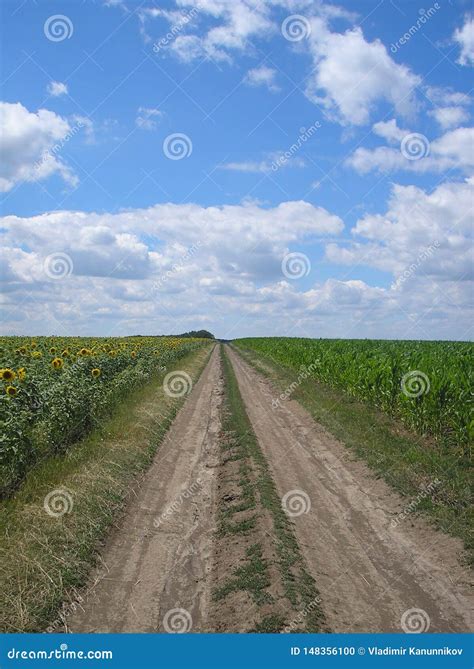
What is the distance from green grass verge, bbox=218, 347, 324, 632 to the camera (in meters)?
5.17

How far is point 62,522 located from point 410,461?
702 cm

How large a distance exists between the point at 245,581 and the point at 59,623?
80.0 inches

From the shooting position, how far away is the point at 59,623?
516 centimetres

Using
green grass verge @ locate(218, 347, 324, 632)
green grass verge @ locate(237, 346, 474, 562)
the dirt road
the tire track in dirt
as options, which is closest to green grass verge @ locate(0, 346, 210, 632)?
the dirt road

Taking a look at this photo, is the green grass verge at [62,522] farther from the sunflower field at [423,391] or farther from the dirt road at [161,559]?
the sunflower field at [423,391]

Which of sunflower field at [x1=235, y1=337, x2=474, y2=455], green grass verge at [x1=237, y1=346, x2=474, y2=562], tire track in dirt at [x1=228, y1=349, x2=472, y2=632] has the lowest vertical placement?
tire track in dirt at [x1=228, y1=349, x2=472, y2=632]

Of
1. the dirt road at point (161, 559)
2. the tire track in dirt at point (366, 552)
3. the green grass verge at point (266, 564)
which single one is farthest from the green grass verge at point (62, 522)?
the tire track in dirt at point (366, 552)

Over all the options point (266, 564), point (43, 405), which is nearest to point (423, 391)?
point (266, 564)

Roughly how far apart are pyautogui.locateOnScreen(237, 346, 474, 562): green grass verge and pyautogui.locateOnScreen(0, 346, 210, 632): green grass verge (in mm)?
4946

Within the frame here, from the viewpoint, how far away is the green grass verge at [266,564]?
5172mm

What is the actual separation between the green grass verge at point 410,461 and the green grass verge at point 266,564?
2.37 m

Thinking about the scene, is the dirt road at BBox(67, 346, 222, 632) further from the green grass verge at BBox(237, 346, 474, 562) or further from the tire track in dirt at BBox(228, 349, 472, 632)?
the green grass verge at BBox(237, 346, 474, 562)

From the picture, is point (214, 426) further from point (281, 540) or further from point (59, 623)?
point (59, 623)

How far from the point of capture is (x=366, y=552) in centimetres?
709
